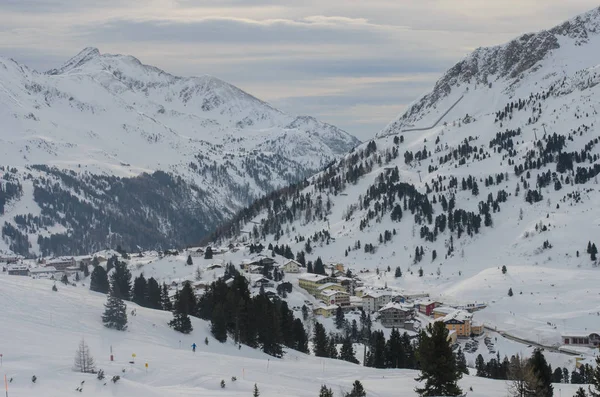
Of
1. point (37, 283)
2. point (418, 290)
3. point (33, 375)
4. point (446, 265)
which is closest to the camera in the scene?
point (33, 375)

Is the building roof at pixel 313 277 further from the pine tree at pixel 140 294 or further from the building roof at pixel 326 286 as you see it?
the pine tree at pixel 140 294

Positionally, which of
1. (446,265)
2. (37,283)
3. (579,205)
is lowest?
(37,283)

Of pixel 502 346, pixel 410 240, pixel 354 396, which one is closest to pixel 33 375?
pixel 354 396

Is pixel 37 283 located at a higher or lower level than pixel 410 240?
lower

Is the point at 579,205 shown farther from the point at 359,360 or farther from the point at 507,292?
the point at 359,360

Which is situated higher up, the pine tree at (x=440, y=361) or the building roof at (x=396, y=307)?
the building roof at (x=396, y=307)

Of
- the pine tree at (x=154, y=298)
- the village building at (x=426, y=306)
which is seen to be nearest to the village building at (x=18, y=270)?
the pine tree at (x=154, y=298)

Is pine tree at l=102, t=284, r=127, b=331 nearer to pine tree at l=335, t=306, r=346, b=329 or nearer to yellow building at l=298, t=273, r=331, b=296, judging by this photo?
pine tree at l=335, t=306, r=346, b=329
